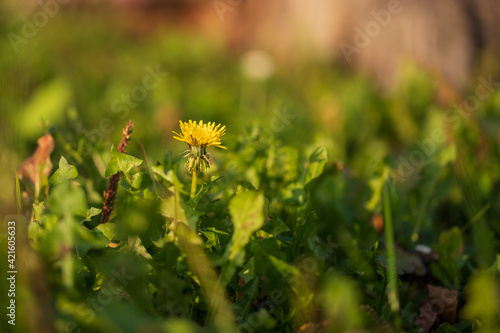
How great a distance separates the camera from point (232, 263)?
100 centimetres

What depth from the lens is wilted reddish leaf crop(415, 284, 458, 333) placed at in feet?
3.92

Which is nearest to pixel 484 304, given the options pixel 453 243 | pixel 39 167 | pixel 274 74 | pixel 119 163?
pixel 453 243

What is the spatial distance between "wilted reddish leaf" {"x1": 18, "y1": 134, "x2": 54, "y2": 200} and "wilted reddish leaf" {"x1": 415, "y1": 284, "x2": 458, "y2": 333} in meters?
1.09

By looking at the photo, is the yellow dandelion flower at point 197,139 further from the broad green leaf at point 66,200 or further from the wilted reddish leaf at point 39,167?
the wilted reddish leaf at point 39,167

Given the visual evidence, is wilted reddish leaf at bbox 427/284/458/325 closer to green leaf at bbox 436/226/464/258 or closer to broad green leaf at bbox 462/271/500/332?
broad green leaf at bbox 462/271/500/332

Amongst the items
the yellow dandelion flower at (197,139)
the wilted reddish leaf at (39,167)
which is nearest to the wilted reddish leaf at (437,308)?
the yellow dandelion flower at (197,139)

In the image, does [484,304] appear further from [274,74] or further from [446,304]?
[274,74]

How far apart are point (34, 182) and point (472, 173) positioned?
1752 mm

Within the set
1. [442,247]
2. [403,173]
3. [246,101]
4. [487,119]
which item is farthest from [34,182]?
[246,101]

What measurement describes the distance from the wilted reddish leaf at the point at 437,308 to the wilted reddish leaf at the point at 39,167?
43.0 inches

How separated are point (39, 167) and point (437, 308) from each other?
1175mm

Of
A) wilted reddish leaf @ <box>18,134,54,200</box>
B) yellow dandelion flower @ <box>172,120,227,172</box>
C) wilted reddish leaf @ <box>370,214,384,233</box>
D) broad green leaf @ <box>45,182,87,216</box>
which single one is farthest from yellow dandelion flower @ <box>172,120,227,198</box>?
wilted reddish leaf @ <box>370,214,384,233</box>

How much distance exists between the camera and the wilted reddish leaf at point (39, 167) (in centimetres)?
138

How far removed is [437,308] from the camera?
1240 millimetres
